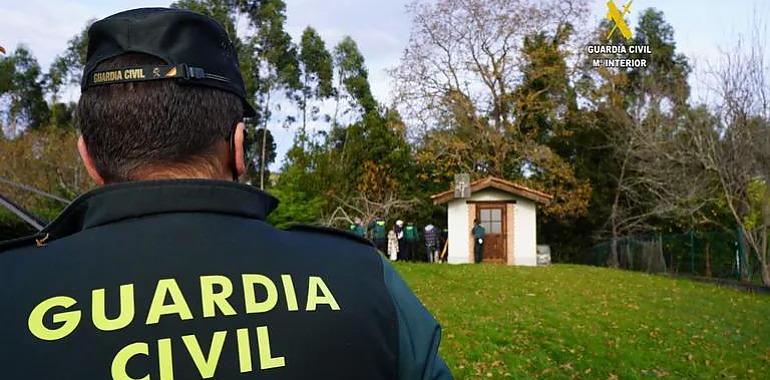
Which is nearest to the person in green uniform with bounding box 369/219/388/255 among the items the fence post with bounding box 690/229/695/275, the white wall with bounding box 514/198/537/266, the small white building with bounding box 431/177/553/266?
the small white building with bounding box 431/177/553/266

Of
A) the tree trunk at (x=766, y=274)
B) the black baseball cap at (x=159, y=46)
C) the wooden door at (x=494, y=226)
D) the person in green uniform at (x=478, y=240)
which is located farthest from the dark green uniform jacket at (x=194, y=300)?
the wooden door at (x=494, y=226)

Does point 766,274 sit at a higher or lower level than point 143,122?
lower

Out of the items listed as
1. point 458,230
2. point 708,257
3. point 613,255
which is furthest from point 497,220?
point 613,255

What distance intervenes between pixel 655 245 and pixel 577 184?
939cm

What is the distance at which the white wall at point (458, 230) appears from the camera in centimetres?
2520

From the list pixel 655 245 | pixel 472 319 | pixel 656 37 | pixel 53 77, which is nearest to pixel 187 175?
pixel 472 319

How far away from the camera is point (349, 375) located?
1.25 metres

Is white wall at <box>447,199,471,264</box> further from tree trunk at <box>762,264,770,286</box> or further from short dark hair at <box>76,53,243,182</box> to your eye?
short dark hair at <box>76,53,243,182</box>

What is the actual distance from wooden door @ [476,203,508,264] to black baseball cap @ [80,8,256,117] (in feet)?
79.2

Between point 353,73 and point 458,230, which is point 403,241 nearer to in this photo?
point 458,230

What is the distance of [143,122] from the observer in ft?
4.39

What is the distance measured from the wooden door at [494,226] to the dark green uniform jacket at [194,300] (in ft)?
79.2

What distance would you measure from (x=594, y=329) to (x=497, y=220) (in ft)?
50.5

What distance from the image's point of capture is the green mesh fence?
20.2m
